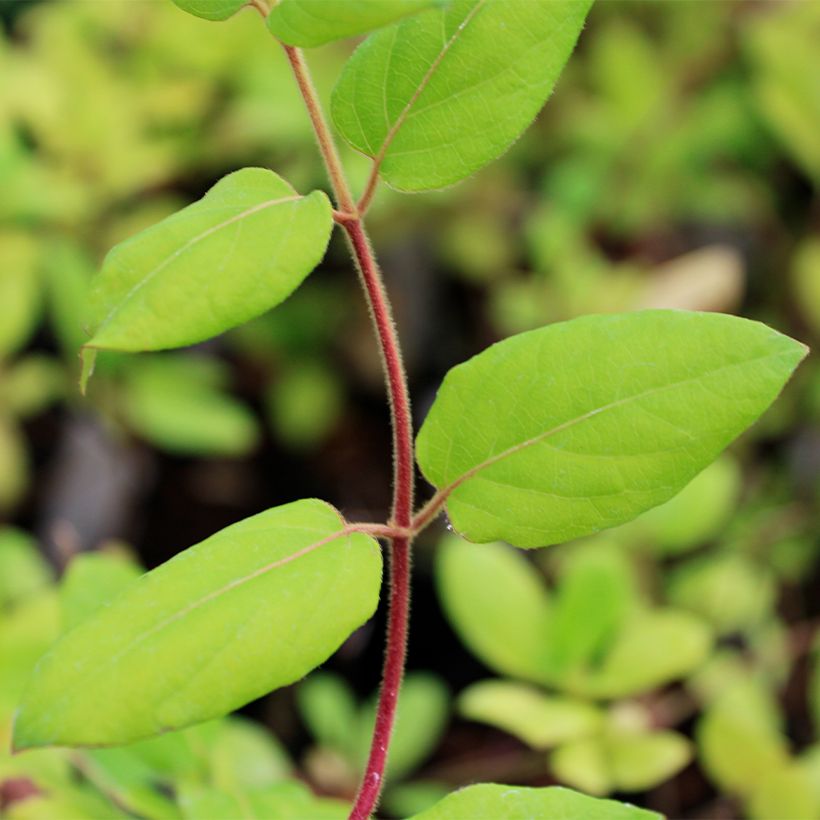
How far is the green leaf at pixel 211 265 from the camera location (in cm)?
48

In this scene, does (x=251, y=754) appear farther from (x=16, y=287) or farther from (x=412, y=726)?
(x=16, y=287)

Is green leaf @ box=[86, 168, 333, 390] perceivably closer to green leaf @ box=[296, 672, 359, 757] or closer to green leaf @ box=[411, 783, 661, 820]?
green leaf @ box=[411, 783, 661, 820]

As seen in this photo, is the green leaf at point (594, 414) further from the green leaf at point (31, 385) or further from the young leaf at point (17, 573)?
the green leaf at point (31, 385)

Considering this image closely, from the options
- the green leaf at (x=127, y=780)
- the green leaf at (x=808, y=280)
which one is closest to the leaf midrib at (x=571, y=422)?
the green leaf at (x=127, y=780)

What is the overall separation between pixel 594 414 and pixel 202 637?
230mm

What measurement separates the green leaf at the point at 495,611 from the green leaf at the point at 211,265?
728mm

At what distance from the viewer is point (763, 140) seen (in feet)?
6.77

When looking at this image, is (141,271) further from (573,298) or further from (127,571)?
(573,298)

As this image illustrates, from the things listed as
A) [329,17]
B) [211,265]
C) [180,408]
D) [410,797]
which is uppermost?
[329,17]

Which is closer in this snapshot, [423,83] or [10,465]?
[423,83]

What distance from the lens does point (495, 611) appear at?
1189 millimetres

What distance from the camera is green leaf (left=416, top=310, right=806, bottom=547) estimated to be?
1.66 feet

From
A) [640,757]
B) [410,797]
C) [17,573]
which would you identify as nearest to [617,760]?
[640,757]

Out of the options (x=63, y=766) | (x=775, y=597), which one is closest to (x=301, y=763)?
(x=63, y=766)
